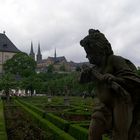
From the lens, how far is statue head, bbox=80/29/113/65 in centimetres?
422

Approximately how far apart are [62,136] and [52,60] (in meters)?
154

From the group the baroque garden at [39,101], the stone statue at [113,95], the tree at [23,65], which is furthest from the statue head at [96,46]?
the tree at [23,65]

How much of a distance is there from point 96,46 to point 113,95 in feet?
1.94

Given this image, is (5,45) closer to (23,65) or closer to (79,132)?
(23,65)

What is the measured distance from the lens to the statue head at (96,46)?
4219 mm

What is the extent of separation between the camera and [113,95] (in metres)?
4.15

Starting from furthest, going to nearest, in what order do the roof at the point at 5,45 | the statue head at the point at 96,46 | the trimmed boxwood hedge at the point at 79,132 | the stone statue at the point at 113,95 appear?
the roof at the point at 5,45
the trimmed boxwood hedge at the point at 79,132
the statue head at the point at 96,46
the stone statue at the point at 113,95

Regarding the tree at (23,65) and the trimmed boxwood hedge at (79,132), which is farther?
the tree at (23,65)

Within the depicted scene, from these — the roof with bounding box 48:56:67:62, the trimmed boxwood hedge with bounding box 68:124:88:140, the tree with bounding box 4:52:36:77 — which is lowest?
the trimmed boxwood hedge with bounding box 68:124:88:140

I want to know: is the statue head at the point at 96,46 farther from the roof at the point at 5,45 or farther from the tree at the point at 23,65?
the roof at the point at 5,45

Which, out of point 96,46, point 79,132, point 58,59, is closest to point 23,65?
point 79,132

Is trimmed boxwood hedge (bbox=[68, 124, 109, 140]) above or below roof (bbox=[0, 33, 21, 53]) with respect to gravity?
below

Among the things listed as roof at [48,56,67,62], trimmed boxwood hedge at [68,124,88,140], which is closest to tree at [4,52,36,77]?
trimmed boxwood hedge at [68,124,88,140]

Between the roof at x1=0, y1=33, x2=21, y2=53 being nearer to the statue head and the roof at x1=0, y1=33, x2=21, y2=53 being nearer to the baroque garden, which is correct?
the baroque garden
